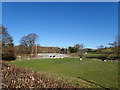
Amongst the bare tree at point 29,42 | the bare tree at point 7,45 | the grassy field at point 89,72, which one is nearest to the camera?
the grassy field at point 89,72

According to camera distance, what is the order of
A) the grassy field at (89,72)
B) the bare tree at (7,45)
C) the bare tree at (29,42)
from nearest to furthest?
1. the grassy field at (89,72)
2. the bare tree at (7,45)
3. the bare tree at (29,42)

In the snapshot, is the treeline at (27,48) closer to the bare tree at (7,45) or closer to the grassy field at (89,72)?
the bare tree at (7,45)

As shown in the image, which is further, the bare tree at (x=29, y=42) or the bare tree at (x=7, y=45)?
the bare tree at (x=29, y=42)

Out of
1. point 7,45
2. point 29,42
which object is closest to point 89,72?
point 7,45

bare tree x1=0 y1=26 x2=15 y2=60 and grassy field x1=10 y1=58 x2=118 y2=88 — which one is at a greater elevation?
bare tree x1=0 y1=26 x2=15 y2=60

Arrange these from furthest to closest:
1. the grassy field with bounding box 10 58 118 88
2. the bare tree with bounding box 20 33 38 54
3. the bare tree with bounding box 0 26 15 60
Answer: the bare tree with bounding box 20 33 38 54 < the bare tree with bounding box 0 26 15 60 < the grassy field with bounding box 10 58 118 88

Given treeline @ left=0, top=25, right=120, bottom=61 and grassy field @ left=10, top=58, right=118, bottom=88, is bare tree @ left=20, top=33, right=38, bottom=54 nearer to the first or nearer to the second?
treeline @ left=0, top=25, right=120, bottom=61

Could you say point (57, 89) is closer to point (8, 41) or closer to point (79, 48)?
point (8, 41)

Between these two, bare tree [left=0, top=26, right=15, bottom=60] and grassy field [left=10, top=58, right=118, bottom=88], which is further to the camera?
bare tree [left=0, top=26, right=15, bottom=60]

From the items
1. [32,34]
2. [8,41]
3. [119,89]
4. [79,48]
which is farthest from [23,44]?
[119,89]

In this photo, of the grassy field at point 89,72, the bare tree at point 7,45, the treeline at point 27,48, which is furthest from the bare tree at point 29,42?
the grassy field at point 89,72

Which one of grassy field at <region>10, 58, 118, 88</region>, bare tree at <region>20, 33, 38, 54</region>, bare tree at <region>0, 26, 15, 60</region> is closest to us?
grassy field at <region>10, 58, 118, 88</region>

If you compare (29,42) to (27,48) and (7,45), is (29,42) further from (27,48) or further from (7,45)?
(7,45)

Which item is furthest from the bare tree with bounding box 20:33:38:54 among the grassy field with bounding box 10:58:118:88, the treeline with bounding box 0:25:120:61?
the grassy field with bounding box 10:58:118:88
